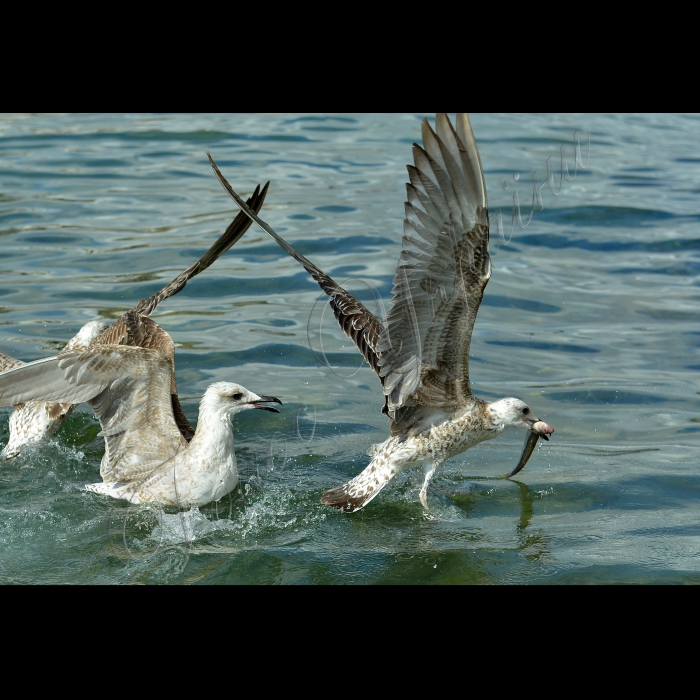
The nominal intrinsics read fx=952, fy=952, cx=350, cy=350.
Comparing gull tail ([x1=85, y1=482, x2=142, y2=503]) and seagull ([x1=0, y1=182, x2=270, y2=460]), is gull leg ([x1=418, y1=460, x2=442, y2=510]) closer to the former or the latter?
seagull ([x1=0, y1=182, x2=270, y2=460])

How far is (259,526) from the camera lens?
5715mm

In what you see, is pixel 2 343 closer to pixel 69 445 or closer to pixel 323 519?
pixel 69 445

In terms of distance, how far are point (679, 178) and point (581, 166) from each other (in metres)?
1.56

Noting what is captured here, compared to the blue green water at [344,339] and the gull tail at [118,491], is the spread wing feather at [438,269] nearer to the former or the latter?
the blue green water at [344,339]

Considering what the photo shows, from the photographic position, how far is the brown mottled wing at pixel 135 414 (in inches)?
226

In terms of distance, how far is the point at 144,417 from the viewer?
6.05 meters

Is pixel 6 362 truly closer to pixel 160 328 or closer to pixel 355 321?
pixel 160 328

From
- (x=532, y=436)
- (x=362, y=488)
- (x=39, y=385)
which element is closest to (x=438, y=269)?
(x=362, y=488)

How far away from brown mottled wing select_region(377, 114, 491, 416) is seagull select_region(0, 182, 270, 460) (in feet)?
4.90

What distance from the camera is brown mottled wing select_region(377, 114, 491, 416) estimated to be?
4.97 meters

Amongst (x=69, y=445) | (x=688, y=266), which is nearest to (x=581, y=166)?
(x=688, y=266)

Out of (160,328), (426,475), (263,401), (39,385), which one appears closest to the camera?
(39,385)

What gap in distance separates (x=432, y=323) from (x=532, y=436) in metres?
1.48

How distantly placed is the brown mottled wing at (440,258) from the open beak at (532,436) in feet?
2.62
